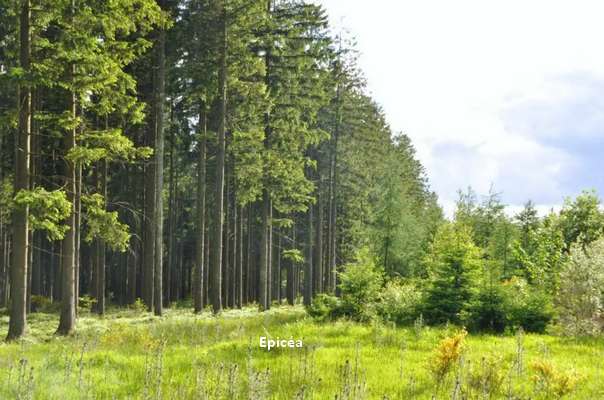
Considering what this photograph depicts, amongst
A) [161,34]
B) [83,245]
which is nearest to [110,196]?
[83,245]

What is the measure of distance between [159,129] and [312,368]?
16212 mm

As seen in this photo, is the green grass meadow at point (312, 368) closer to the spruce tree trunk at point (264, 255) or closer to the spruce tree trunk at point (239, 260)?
the spruce tree trunk at point (264, 255)

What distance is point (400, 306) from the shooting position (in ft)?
53.3

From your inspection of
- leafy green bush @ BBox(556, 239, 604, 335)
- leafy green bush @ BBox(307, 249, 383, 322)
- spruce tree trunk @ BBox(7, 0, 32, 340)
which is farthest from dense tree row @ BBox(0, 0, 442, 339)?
leafy green bush @ BBox(556, 239, 604, 335)

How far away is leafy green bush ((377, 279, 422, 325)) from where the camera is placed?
15.9 m

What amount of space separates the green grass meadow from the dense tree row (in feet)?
18.0

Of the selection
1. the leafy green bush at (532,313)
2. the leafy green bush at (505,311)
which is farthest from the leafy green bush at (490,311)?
the leafy green bush at (532,313)

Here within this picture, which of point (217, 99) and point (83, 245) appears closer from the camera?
point (217, 99)

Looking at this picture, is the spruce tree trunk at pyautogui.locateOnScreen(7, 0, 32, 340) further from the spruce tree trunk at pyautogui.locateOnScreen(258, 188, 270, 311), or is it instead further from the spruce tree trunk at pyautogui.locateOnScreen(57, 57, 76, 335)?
the spruce tree trunk at pyautogui.locateOnScreen(258, 188, 270, 311)

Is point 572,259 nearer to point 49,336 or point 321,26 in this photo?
point 49,336

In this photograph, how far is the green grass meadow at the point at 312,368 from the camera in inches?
288

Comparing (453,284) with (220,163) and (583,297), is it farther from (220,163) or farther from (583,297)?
(220,163)

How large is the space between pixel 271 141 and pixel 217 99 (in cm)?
366

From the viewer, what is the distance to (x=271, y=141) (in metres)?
27.9
